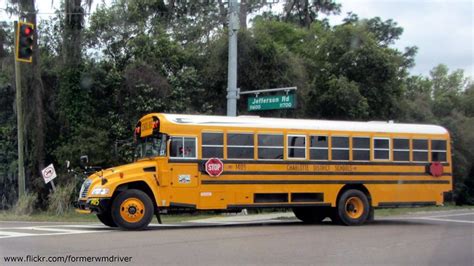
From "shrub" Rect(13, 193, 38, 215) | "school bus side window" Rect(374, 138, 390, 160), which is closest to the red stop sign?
"school bus side window" Rect(374, 138, 390, 160)

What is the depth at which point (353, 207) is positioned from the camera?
1858 centimetres

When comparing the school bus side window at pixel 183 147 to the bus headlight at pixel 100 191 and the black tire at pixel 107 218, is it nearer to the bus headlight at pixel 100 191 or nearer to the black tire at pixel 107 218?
the bus headlight at pixel 100 191

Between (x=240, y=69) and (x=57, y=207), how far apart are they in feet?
36.6

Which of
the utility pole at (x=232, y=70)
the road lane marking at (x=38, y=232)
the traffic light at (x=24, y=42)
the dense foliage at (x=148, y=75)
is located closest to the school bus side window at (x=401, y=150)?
the utility pole at (x=232, y=70)

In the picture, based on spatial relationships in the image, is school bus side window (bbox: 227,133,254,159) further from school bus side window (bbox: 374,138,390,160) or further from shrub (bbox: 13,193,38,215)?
shrub (bbox: 13,193,38,215)

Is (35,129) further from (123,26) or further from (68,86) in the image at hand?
(123,26)

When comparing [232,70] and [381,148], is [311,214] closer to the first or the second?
[381,148]

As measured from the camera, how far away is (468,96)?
4841 cm

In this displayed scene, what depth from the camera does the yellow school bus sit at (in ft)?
52.6

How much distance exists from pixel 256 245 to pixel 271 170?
460cm

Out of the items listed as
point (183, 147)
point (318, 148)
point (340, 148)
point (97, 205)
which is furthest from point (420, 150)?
point (97, 205)

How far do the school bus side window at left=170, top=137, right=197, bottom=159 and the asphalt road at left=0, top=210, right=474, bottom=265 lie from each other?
6.64ft

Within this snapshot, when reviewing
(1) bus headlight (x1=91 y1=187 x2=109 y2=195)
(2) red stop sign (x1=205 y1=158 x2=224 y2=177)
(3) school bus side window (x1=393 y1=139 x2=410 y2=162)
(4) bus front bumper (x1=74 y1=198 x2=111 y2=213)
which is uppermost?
(3) school bus side window (x1=393 y1=139 x2=410 y2=162)

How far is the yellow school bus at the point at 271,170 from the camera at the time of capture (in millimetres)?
16031
